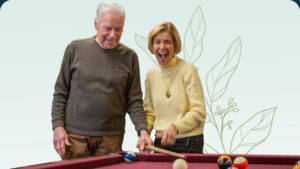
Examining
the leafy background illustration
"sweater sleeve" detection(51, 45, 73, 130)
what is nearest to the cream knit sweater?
"sweater sleeve" detection(51, 45, 73, 130)

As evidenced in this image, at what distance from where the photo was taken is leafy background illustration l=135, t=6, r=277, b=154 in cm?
380

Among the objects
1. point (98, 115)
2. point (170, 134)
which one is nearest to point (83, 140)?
point (98, 115)

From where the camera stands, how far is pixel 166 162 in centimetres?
221

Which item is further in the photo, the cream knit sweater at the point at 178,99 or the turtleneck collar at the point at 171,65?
the turtleneck collar at the point at 171,65

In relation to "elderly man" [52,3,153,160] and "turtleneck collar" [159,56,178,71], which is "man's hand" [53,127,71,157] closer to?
"elderly man" [52,3,153,160]

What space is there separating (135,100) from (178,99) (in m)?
0.31

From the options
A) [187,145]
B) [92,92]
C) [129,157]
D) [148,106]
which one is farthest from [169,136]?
[92,92]

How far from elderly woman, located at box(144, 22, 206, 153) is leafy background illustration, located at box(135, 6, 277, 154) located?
41.4 inches

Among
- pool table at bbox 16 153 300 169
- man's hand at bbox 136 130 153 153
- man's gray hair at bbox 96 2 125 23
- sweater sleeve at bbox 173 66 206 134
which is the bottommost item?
pool table at bbox 16 153 300 169

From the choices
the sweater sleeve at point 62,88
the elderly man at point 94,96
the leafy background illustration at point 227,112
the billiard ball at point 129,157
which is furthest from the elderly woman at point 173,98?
the leafy background illustration at point 227,112

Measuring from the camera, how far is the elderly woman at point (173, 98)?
262 cm

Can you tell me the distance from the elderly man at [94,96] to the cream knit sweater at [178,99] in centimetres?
15

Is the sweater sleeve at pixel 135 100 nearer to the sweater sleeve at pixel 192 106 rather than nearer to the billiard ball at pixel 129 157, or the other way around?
the sweater sleeve at pixel 192 106

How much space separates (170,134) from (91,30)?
1.84 metres
